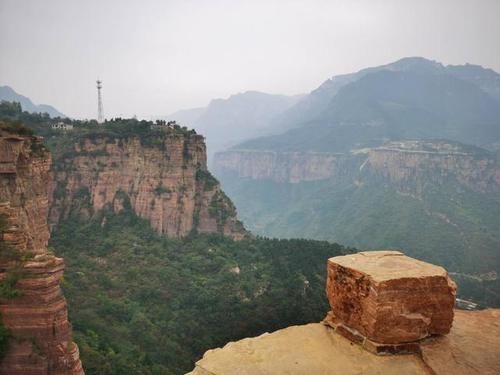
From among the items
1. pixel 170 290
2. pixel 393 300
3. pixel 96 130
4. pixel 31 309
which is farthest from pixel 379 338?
pixel 96 130

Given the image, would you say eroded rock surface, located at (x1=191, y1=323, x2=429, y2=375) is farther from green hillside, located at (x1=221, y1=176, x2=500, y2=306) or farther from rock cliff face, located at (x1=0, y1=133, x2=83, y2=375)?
green hillside, located at (x1=221, y1=176, x2=500, y2=306)

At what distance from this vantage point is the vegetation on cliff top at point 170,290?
1182 inches

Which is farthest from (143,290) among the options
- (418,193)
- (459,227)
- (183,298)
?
(418,193)

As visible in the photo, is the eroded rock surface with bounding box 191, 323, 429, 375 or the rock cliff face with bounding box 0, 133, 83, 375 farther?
the rock cliff face with bounding box 0, 133, 83, 375

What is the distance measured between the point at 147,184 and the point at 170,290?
50.6ft

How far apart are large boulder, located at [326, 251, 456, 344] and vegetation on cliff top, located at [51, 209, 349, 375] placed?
73.5 ft

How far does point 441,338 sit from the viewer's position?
6.68 meters

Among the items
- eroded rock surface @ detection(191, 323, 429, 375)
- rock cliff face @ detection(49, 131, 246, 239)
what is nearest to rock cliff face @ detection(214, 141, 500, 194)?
rock cliff face @ detection(49, 131, 246, 239)

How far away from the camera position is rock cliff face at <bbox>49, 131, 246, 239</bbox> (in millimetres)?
49812

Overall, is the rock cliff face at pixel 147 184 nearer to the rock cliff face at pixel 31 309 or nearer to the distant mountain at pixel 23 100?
the rock cliff face at pixel 31 309

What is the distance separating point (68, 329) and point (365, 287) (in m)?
19.2

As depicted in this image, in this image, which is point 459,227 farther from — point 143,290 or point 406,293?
point 406,293

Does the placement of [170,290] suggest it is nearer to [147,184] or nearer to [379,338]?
[147,184]

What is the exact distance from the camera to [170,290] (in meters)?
41.0
